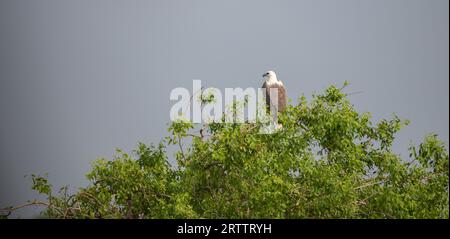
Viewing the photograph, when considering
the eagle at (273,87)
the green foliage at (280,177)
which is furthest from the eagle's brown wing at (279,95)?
the green foliage at (280,177)

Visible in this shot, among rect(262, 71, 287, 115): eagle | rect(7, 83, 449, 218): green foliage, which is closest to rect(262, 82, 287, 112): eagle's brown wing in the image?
rect(262, 71, 287, 115): eagle

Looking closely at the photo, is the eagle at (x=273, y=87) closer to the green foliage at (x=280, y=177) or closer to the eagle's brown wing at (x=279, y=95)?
the eagle's brown wing at (x=279, y=95)

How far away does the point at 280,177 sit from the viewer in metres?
12.0

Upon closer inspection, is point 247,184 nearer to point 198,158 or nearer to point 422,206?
point 198,158

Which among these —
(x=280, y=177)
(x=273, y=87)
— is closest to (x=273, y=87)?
(x=273, y=87)

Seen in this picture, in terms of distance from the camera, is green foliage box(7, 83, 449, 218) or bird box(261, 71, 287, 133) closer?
green foliage box(7, 83, 449, 218)

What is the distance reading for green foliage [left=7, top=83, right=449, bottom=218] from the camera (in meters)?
11.9

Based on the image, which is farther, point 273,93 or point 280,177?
point 273,93

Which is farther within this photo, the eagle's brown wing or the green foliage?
the eagle's brown wing

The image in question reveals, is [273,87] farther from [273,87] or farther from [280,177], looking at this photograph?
[280,177]

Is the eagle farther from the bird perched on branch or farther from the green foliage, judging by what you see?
the green foliage

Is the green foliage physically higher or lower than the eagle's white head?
lower

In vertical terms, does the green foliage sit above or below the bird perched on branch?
below
